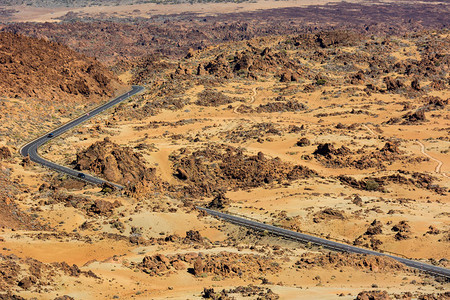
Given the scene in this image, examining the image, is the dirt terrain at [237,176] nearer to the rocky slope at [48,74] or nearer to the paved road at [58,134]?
the rocky slope at [48,74]

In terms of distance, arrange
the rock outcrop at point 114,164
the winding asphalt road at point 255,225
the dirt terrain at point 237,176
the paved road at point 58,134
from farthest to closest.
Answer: the paved road at point 58,134, the rock outcrop at point 114,164, the winding asphalt road at point 255,225, the dirt terrain at point 237,176

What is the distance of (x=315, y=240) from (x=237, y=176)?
23.6 metres

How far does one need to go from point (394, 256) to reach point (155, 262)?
87.0ft

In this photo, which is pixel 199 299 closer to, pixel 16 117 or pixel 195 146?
pixel 195 146

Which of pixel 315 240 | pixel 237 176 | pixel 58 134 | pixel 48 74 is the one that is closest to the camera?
pixel 315 240

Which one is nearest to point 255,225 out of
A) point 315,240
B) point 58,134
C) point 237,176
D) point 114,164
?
point 315,240

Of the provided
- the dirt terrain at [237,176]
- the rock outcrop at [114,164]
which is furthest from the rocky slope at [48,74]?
the rock outcrop at [114,164]

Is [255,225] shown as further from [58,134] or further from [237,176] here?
[58,134]

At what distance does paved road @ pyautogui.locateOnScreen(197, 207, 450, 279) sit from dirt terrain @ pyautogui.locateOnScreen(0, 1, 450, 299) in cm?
149

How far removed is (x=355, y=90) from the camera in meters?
131

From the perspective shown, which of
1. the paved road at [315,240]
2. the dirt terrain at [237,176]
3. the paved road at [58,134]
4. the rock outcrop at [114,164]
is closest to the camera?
the dirt terrain at [237,176]

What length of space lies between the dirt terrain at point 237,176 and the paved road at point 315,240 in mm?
1485

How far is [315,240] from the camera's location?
63438 mm

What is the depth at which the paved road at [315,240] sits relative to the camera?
5531cm
